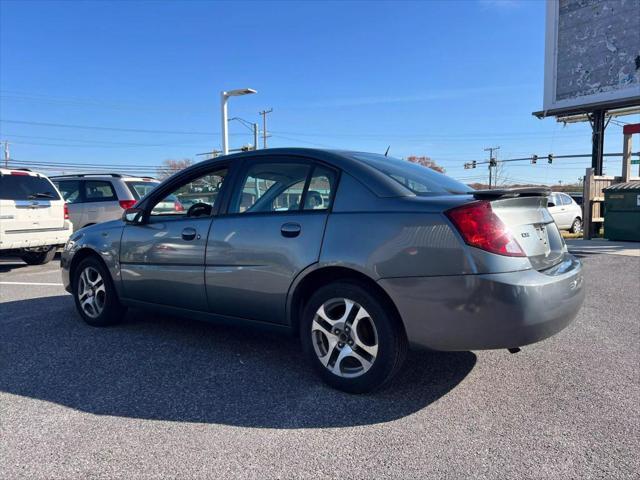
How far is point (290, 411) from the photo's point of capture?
310cm

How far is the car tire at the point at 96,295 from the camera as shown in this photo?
16.1ft

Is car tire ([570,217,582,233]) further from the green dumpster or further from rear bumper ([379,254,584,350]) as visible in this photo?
rear bumper ([379,254,584,350])

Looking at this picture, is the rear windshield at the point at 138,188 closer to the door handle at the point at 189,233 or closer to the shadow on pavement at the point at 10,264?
the shadow on pavement at the point at 10,264

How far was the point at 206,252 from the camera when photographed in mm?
4000

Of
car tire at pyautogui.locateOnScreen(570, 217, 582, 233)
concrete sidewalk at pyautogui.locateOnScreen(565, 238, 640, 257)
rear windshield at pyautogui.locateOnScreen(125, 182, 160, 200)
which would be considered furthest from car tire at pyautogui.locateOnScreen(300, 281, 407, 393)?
car tire at pyautogui.locateOnScreen(570, 217, 582, 233)

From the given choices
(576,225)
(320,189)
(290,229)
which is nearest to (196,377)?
(290,229)

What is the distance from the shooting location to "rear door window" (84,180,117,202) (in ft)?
35.7

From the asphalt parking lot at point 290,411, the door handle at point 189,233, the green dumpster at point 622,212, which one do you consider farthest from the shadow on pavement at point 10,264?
the green dumpster at point 622,212

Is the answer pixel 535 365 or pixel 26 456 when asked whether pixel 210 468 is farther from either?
pixel 535 365

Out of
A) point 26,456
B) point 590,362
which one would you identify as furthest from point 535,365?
point 26,456

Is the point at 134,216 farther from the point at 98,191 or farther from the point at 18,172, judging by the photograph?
the point at 98,191

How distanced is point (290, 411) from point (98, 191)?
371 inches

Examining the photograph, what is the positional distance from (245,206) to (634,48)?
19.9 metres

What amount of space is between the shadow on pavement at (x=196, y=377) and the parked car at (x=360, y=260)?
0.95ft
